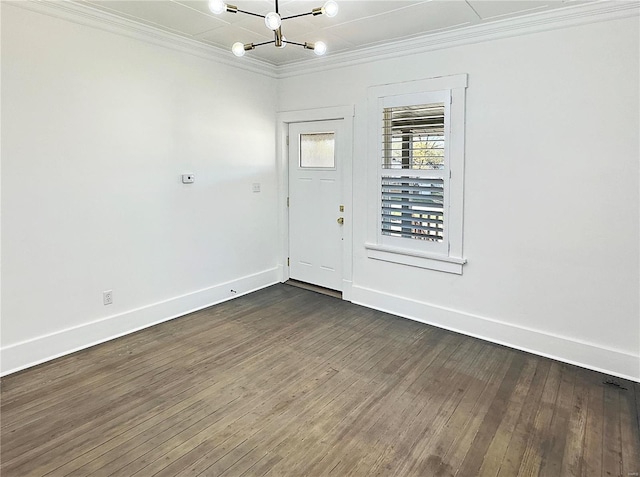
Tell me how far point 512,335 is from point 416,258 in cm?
112

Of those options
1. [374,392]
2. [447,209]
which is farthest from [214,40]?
[374,392]

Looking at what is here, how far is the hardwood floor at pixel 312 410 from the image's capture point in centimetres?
220

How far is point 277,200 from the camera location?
535cm

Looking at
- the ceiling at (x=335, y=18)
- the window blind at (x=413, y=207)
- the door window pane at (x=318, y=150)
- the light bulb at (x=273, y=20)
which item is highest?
the ceiling at (x=335, y=18)

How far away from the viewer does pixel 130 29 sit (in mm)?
3574

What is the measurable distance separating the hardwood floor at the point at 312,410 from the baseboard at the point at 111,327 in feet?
0.33

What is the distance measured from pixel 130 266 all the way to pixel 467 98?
348cm

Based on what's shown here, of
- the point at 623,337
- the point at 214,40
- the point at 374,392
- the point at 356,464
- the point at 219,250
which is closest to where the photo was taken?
the point at 356,464

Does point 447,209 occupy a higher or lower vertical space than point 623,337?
higher

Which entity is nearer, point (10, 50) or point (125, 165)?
point (10, 50)

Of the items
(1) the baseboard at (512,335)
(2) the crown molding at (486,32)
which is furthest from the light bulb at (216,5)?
(1) the baseboard at (512,335)

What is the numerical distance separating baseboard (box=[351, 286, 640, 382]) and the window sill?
Result: 0.40 metres

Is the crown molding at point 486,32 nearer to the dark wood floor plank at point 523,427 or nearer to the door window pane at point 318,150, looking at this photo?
the door window pane at point 318,150

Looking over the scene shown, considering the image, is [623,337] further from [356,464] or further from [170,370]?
[170,370]
